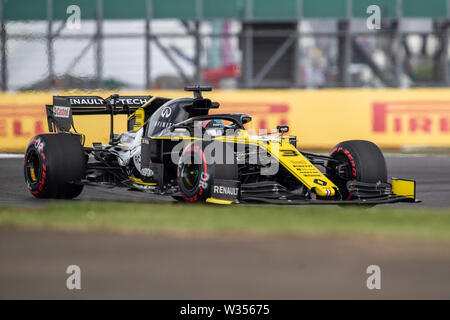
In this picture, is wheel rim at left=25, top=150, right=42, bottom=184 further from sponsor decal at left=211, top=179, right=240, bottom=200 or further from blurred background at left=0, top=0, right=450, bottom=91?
blurred background at left=0, top=0, right=450, bottom=91

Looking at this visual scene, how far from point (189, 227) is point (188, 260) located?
1399mm

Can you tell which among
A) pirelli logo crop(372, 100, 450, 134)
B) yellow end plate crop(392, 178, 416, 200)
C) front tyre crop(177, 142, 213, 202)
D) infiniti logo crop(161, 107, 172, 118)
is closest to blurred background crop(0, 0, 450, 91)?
pirelli logo crop(372, 100, 450, 134)

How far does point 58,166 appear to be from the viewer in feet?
36.5

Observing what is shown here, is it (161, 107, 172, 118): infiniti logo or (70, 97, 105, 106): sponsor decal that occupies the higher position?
(70, 97, 105, 106): sponsor decal

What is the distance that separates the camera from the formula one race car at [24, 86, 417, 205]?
966 centimetres

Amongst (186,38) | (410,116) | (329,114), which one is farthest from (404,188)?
(186,38)

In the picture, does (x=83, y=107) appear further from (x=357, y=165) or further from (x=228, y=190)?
(x=357, y=165)

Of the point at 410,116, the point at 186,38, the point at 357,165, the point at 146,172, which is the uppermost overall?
the point at 186,38

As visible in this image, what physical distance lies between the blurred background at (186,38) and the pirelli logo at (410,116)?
5.74m

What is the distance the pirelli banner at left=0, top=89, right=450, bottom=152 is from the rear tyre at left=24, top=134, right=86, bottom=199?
339 inches

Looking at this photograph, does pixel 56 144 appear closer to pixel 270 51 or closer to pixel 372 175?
pixel 372 175

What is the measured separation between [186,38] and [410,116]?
8.66m
